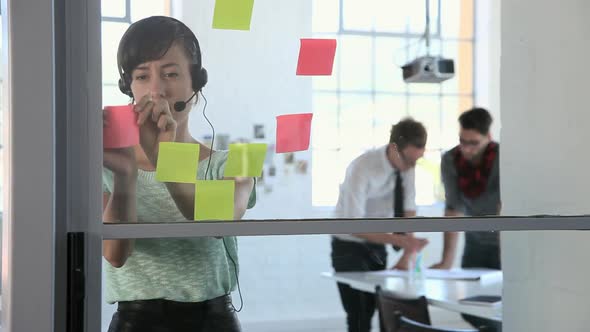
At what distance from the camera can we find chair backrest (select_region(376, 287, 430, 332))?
265 cm

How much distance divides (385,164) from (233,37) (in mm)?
949

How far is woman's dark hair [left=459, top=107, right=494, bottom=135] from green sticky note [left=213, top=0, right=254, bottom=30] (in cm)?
91

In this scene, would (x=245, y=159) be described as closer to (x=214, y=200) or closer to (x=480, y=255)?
(x=214, y=200)

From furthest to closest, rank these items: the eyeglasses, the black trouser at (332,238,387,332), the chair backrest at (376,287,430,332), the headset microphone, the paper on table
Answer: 1. the paper on table
2. the black trouser at (332,238,387,332)
3. the chair backrest at (376,287,430,332)
4. the eyeglasses
5. the headset microphone

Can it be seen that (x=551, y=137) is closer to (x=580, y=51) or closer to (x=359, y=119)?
(x=580, y=51)

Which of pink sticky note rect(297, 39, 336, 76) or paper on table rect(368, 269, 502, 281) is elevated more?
pink sticky note rect(297, 39, 336, 76)

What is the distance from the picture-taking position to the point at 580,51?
5.55ft

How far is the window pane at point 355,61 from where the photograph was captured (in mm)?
2044

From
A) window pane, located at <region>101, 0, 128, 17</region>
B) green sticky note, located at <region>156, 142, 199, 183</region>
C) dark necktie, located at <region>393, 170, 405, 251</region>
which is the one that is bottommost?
dark necktie, located at <region>393, 170, 405, 251</region>

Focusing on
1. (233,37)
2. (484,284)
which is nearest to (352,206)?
(233,37)

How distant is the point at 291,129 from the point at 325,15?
0.29m

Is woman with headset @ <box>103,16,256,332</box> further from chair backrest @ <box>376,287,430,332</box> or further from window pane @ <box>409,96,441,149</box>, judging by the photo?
chair backrest @ <box>376,287,430,332</box>

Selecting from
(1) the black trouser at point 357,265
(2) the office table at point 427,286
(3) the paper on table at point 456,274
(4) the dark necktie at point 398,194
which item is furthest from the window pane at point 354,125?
(3) the paper on table at point 456,274

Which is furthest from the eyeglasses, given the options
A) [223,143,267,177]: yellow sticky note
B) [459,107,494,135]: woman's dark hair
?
[223,143,267,177]: yellow sticky note
